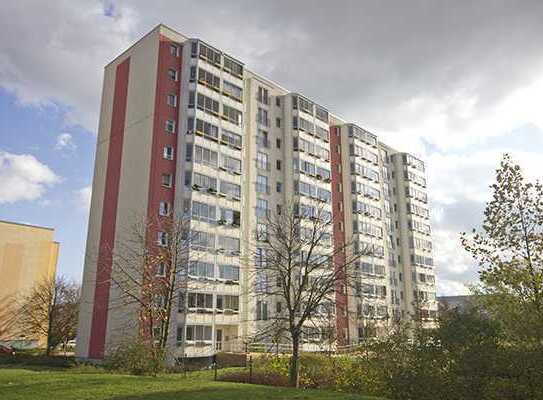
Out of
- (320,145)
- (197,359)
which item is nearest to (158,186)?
(197,359)

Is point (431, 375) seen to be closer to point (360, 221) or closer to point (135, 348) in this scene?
point (135, 348)

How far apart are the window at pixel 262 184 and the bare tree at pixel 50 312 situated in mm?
26080

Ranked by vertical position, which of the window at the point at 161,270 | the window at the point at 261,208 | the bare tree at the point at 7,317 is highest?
the window at the point at 261,208

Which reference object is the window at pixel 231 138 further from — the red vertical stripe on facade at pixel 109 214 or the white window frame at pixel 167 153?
the red vertical stripe on facade at pixel 109 214

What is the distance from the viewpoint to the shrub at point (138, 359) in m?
25.8

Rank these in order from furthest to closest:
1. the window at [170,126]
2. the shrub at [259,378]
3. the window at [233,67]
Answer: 1. the window at [233,67]
2. the window at [170,126]
3. the shrub at [259,378]

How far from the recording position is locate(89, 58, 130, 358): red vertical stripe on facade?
44500 millimetres

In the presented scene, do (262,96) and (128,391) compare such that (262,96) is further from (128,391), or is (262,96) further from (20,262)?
(128,391)

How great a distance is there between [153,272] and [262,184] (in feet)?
62.9

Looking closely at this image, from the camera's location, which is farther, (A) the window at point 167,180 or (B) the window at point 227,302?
(A) the window at point 167,180

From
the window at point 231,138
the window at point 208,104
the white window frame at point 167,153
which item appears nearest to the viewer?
the white window frame at point 167,153

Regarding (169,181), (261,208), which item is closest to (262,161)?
(261,208)

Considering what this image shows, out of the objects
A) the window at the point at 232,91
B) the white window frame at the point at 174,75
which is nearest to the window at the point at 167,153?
the white window frame at the point at 174,75

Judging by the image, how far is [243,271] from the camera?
50.3 meters
